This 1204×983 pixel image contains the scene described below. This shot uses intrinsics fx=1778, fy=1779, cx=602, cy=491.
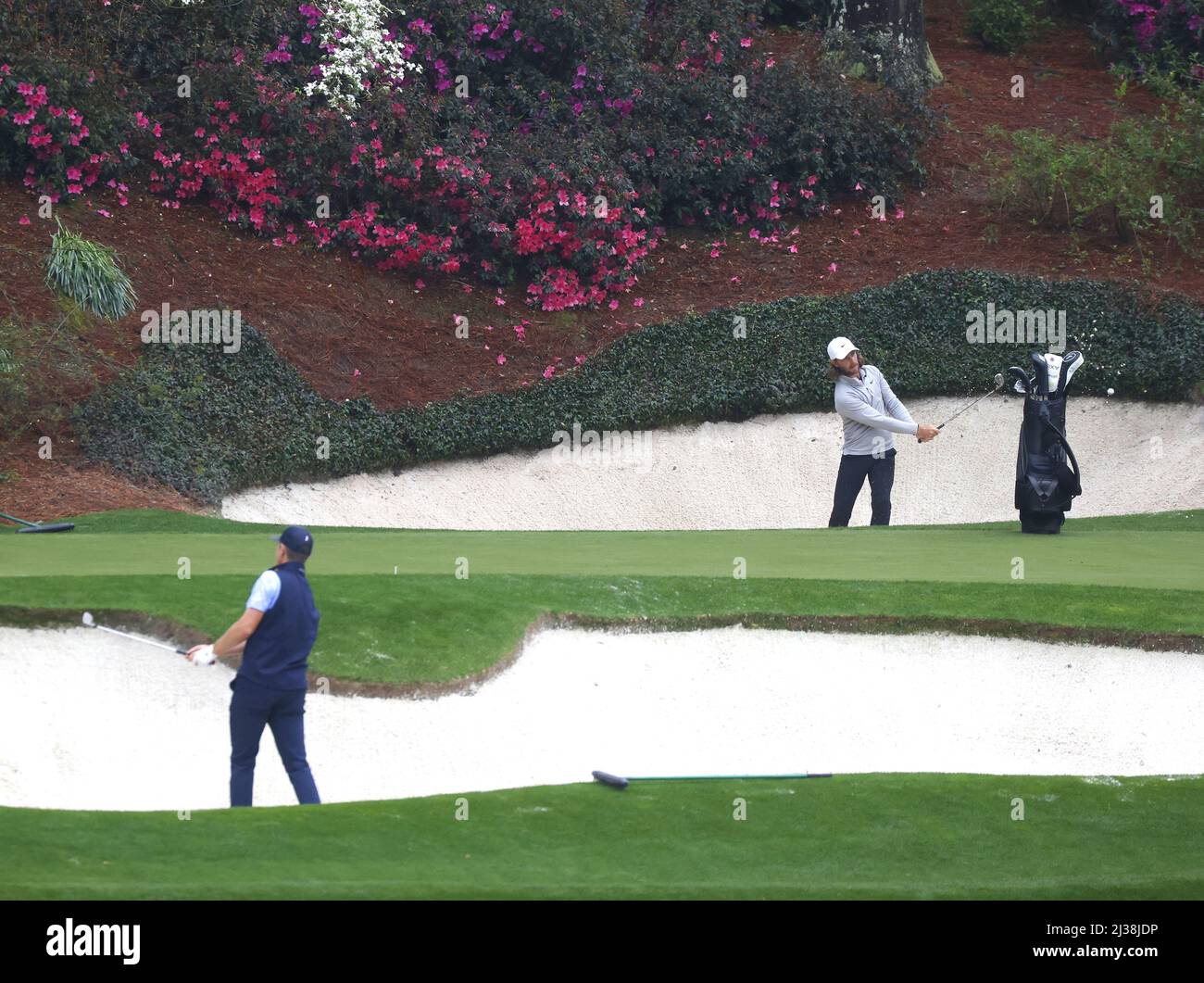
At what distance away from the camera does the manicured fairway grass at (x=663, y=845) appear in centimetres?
705

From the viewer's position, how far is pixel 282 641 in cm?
877

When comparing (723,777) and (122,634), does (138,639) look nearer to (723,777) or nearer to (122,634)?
(122,634)

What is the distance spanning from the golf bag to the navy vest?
695 cm

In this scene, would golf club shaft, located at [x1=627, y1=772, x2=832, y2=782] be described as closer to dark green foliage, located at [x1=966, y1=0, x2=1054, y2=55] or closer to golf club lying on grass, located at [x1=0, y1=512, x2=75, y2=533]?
golf club lying on grass, located at [x1=0, y1=512, x2=75, y2=533]

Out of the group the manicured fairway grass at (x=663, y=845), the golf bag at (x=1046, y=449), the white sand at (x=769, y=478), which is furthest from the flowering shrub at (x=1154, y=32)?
the manicured fairway grass at (x=663, y=845)

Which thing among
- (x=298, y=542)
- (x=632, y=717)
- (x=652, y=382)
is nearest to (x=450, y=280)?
(x=652, y=382)

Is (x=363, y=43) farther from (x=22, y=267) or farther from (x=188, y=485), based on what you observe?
(x=188, y=485)

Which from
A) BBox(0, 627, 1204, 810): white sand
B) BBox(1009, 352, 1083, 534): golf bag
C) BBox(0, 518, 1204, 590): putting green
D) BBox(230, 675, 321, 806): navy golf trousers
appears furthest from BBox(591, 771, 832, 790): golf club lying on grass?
BBox(1009, 352, 1083, 534): golf bag

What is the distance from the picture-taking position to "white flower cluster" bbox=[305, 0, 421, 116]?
73.0ft

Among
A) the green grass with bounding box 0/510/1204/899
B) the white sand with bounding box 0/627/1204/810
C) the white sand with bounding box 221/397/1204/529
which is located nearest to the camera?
the green grass with bounding box 0/510/1204/899

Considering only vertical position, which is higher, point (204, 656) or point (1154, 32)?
point (1154, 32)

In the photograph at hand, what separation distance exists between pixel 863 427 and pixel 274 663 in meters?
7.88

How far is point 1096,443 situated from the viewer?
20.5 meters
